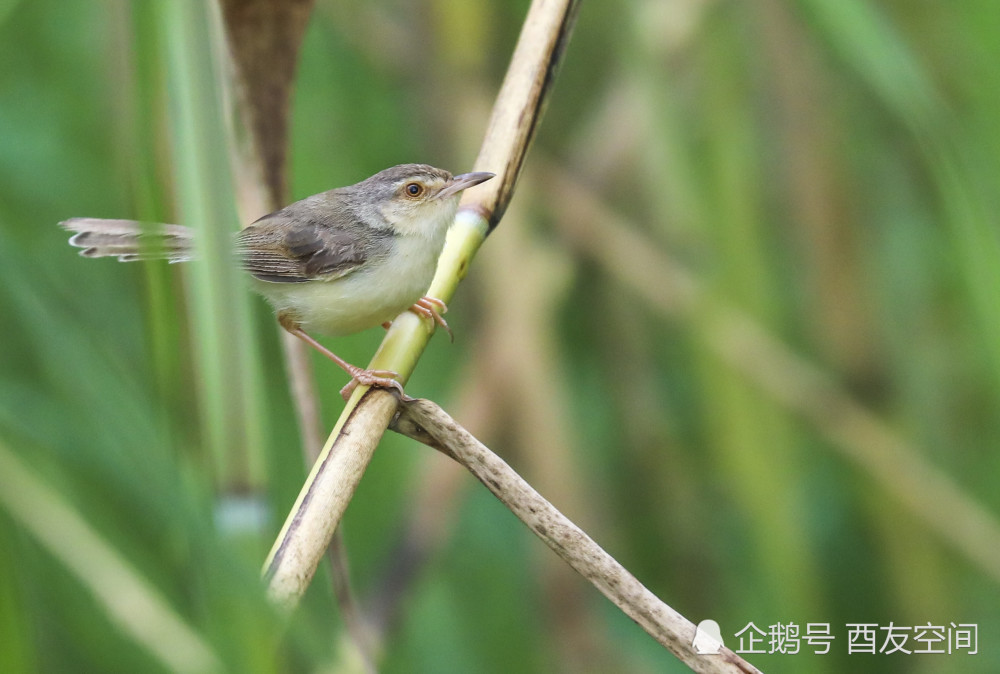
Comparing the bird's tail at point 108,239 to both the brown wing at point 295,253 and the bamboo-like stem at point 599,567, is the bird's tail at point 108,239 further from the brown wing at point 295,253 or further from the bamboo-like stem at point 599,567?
the bamboo-like stem at point 599,567

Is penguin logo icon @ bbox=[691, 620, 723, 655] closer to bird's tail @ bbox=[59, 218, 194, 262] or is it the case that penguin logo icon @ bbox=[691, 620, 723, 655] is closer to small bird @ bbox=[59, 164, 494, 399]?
small bird @ bbox=[59, 164, 494, 399]

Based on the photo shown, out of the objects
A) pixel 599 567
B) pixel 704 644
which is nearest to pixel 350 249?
pixel 599 567

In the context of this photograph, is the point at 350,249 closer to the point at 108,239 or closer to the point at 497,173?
the point at 108,239

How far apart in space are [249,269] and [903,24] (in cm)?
190

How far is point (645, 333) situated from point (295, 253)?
1238mm

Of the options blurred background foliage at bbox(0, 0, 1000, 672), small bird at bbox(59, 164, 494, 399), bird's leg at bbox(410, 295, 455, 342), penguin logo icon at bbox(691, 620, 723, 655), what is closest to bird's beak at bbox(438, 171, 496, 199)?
small bird at bbox(59, 164, 494, 399)

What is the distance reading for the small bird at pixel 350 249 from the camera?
87.1 inches

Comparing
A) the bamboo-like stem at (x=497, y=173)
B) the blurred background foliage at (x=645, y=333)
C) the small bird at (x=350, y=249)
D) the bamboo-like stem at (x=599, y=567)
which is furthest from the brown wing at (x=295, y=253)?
the bamboo-like stem at (x=599, y=567)

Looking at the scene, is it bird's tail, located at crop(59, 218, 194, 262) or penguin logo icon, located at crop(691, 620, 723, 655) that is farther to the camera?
bird's tail, located at crop(59, 218, 194, 262)

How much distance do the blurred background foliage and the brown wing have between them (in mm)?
180

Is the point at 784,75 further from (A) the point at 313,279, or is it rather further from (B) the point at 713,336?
(A) the point at 313,279

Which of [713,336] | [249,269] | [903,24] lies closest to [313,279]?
[249,269]

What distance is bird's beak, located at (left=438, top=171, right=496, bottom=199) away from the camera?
1.68 meters

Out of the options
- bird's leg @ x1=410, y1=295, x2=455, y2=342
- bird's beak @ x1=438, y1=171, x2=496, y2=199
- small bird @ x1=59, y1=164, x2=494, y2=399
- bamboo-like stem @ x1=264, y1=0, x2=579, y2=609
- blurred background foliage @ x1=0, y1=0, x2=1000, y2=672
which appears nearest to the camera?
bamboo-like stem @ x1=264, y1=0, x2=579, y2=609
